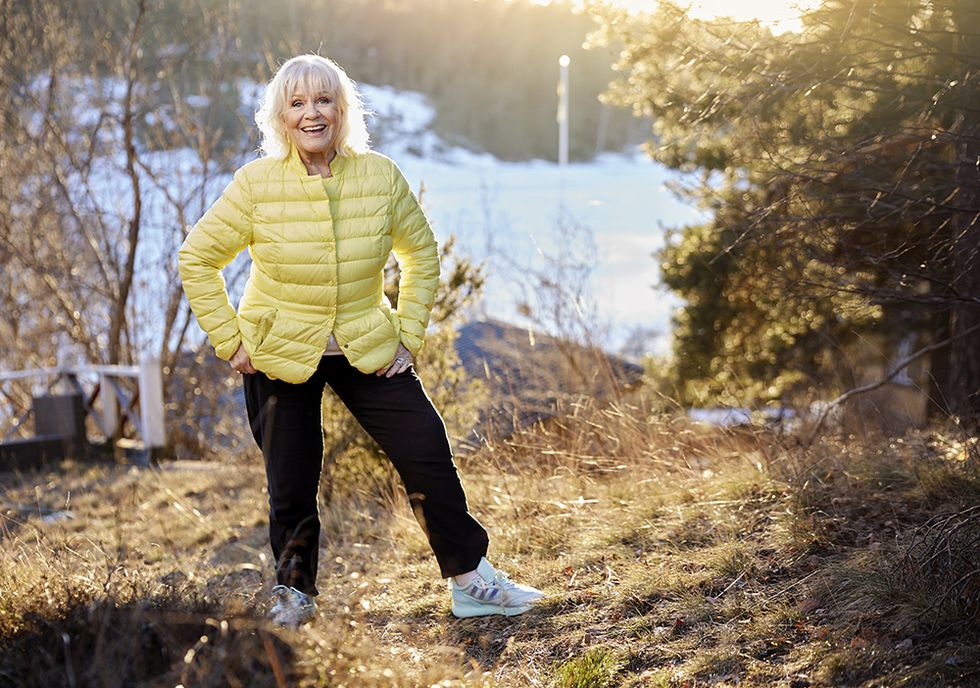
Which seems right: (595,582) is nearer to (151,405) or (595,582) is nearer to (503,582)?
(503,582)

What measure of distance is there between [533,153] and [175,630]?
112 ft

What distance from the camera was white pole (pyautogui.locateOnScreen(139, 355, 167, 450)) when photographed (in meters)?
9.65

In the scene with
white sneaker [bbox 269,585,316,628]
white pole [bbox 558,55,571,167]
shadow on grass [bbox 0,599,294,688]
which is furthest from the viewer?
white pole [bbox 558,55,571,167]

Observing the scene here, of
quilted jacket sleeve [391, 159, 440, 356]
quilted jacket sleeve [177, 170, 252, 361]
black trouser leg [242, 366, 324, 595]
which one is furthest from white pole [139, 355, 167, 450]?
quilted jacket sleeve [391, 159, 440, 356]

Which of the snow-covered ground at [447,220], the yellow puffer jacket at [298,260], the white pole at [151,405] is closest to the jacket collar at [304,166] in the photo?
the yellow puffer jacket at [298,260]

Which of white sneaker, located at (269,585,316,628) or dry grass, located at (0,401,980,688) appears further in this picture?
white sneaker, located at (269,585,316,628)

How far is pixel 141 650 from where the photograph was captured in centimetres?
230

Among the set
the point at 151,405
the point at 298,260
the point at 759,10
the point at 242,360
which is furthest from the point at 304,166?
the point at 151,405

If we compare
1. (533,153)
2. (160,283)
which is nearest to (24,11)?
(160,283)

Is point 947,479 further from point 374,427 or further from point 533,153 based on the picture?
point 533,153

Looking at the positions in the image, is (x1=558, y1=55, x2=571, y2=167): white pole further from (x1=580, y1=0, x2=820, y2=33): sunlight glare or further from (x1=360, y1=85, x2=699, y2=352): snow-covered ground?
(x1=580, y1=0, x2=820, y2=33): sunlight glare

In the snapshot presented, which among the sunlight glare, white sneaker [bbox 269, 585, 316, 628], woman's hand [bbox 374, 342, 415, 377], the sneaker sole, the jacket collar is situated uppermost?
the sunlight glare

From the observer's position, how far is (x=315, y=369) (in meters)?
3.22

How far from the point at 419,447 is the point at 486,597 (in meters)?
0.57
